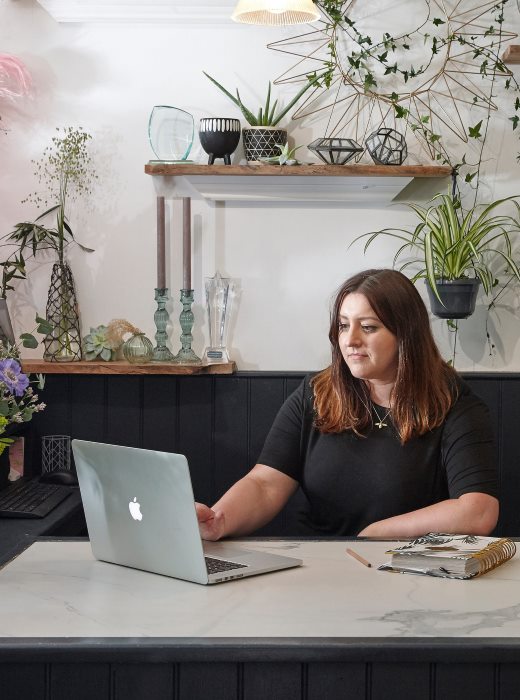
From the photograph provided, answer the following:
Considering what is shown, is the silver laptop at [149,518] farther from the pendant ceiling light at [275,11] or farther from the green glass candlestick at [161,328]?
the green glass candlestick at [161,328]

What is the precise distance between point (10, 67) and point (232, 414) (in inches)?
55.7

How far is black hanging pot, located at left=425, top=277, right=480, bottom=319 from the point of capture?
129 inches

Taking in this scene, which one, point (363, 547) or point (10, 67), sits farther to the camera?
point (10, 67)

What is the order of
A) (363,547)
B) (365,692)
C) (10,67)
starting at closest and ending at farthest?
(365,692)
(363,547)
(10,67)

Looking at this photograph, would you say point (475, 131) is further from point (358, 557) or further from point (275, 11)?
point (358, 557)

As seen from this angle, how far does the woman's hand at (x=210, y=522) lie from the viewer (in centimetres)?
205

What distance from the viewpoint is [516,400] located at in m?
3.49

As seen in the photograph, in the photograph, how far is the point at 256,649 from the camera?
143cm

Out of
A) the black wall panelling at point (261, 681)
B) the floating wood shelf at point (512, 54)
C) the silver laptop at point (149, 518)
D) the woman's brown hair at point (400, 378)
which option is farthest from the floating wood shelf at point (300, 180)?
the black wall panelling at point (261, 681)

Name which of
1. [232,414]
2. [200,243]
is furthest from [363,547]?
[200,243]

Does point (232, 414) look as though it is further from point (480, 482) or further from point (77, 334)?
point (480, 482)

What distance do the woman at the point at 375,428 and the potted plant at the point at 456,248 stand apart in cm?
71

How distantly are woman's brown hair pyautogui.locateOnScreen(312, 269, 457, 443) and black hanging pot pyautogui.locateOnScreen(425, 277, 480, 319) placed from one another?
786 mm

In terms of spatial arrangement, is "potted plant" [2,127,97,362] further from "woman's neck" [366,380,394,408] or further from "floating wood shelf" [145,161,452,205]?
"woman's neck" [366,380,394,408]
